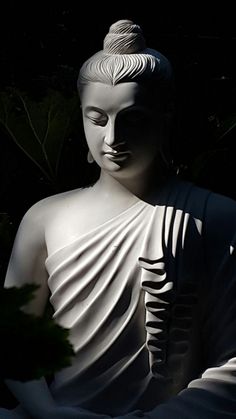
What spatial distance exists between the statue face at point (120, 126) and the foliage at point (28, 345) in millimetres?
1702

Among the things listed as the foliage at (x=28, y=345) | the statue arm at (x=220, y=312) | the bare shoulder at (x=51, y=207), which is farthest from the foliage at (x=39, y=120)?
the foliage at (x=28, y=345)

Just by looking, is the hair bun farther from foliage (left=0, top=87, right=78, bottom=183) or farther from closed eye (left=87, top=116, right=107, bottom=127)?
foliage (left=0, top=87, right=78, bottom=183)

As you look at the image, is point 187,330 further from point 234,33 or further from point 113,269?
point 234,33

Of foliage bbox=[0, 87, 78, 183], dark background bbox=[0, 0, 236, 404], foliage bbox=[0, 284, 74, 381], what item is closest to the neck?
foliage bbox=[0, 87, 78, 183]

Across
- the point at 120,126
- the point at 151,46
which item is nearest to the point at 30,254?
the point at 120,126

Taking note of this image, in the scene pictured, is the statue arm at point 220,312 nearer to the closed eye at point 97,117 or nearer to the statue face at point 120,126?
the statue face at point 120,126

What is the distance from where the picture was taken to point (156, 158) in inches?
87.9

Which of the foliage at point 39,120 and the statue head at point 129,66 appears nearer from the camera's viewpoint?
the statue head at point 129,66

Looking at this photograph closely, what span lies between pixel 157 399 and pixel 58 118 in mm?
883

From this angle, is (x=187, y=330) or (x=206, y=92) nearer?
(x=187, y=330)

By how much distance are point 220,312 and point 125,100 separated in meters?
0.54

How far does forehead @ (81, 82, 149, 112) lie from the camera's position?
2098 millimetres

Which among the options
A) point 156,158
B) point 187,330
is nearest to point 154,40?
point 156,158

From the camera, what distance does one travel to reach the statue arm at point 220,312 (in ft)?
7.03
